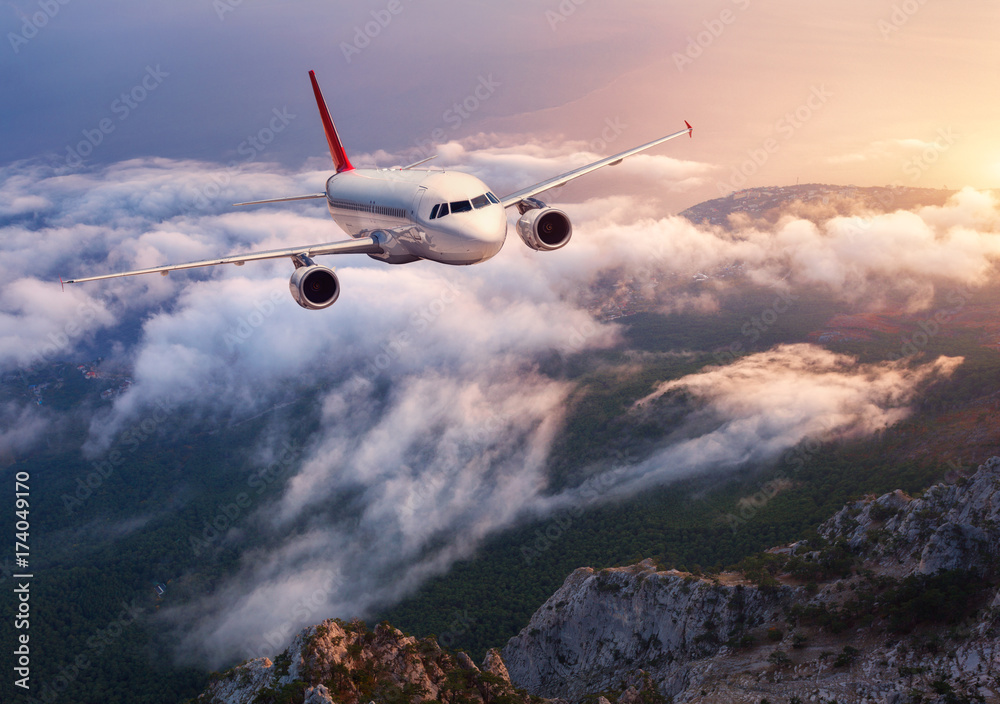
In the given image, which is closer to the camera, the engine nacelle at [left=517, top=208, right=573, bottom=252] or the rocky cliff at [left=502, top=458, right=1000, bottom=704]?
the engine nacelle at [left=517, top=208, right=573, bottom=252]

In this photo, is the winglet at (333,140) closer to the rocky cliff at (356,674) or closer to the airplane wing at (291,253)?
the airplane wing at (291,253)

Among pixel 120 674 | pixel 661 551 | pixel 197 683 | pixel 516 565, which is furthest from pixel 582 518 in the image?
pixel 120 674

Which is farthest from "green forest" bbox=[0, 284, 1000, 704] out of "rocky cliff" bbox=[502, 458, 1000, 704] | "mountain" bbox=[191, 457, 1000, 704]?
"mountain" bbox=[191, 457, 1000, 704]

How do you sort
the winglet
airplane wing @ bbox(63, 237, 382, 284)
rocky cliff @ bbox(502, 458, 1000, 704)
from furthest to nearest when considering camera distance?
the winglet, rocky cliff @ bbox(502, 458, 1000, 704), airplane wing @ bbox(63, 237, 382, 284)

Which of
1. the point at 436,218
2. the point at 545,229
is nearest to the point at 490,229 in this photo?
the point at 436,218

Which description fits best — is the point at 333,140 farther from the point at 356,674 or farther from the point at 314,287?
the point at 356,674

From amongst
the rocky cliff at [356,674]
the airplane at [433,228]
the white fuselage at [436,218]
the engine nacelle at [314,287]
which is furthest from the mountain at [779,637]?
the white fuselage at [436,218]

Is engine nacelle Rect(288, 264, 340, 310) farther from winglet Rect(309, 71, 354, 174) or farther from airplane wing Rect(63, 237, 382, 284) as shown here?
winglet Rect(309, 71, 354, 174)
